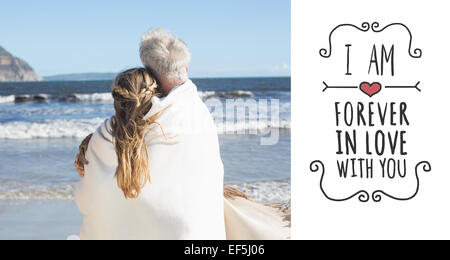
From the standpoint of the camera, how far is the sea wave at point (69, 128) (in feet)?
29.5

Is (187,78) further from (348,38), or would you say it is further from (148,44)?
(348,38)

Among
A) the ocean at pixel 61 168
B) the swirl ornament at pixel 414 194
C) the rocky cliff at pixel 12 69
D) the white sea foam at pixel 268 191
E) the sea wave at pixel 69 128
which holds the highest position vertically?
the rocky cliff at pixel 12 69

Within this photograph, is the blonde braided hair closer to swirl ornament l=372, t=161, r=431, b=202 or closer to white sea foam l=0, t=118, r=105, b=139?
swirl ornament l=372, t=161, r=431, b=202

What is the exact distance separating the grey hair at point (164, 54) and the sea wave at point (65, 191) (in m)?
2.54

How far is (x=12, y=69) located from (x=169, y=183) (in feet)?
141

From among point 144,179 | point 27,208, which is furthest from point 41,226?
point 144,179

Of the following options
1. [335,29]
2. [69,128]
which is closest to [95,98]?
[69,128]

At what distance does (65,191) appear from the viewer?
499 cm

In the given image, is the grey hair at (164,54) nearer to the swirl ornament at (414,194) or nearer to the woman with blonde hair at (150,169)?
the woman with blonde hair at (150,169)

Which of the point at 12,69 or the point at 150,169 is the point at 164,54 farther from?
the point at 12,69

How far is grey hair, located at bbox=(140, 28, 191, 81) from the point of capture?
238 cm

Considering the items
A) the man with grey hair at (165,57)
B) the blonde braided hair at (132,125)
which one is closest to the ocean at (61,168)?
the blonde braided hair at (132,125)

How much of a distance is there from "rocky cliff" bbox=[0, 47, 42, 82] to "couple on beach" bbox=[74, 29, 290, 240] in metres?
38.2

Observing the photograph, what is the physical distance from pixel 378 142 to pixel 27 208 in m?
3.13
